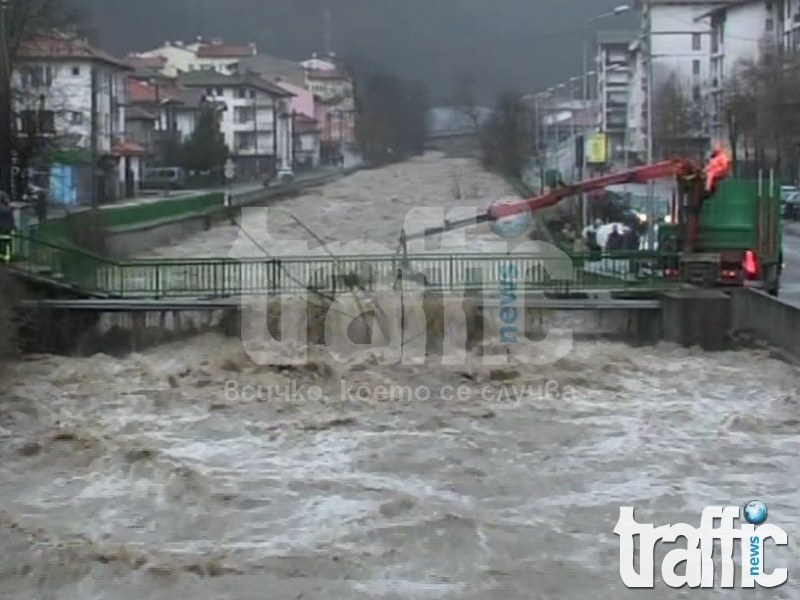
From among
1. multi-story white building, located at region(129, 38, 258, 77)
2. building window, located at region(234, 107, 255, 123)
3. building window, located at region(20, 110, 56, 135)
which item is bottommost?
building window, located at region(20, 110, 56, 135)

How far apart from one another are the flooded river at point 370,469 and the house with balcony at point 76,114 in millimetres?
27481

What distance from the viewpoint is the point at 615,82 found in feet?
360

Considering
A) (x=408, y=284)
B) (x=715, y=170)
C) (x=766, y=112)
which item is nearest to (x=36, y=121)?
(x=408, y=284)

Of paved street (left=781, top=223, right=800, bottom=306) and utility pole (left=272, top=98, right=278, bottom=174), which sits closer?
paved street (left=781, top=223, right=800, bottom=306)

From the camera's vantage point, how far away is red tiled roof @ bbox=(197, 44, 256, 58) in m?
144

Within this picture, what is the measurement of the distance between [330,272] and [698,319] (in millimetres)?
7053

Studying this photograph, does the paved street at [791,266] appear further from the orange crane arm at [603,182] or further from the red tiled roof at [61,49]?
the red tiled roof at [61,49]

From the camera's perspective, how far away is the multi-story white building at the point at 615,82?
89.1 m

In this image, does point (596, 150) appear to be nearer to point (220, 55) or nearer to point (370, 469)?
point (370, 469)

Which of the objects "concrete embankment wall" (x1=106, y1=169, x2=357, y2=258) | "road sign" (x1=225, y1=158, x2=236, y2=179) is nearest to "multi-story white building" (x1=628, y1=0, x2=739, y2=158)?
"road sign" (x1=225, y1=158, x2=236, y2=179)

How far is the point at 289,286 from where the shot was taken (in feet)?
92.0

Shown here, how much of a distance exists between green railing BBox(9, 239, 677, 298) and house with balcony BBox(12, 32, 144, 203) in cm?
2132

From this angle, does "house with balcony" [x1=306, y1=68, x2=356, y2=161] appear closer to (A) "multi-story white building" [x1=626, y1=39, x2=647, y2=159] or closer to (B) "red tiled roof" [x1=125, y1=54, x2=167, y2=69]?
(B) "red tiled roof" [x1=125, y1=54, x2=167, y2=69]

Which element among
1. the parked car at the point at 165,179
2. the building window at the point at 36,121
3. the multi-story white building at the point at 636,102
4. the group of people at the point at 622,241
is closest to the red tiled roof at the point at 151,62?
the parked car at the point at 165,179
